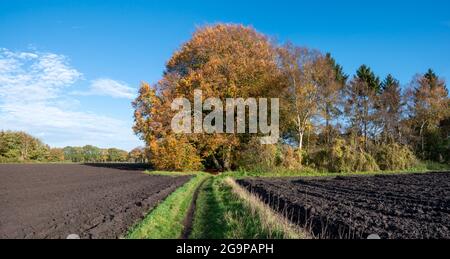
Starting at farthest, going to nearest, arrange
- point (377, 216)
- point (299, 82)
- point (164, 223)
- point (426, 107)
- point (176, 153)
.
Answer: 1. point (426, 107)
2. point (299, 82)
3. point (176, 153)
4. point (164, 223)
5. point (377, 216)

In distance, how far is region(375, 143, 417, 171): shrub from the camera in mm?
36906

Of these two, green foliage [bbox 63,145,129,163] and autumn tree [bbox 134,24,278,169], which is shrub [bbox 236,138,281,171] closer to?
autumn tree [bbox 134,24,278,169]

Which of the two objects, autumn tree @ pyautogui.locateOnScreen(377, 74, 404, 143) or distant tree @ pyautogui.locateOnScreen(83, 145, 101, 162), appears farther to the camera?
distant tree @ pyautogui.locateOnScreen(83, 145, 101, 162)

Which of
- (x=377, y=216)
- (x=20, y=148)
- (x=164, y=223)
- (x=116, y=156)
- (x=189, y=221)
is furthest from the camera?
(x=116, y=156)

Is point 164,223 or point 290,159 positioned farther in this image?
point 290,159

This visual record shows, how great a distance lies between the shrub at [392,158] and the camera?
36906 millimetres

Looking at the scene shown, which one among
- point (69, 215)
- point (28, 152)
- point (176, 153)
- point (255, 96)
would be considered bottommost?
point (69, 215)

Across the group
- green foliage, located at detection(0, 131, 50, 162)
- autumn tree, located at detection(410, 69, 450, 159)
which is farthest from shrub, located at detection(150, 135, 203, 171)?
green foliage, located at detection(0, 131, 50, 162)

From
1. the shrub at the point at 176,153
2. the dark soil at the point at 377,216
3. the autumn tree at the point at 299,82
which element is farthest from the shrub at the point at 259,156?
the dark soil at the point at 377,216

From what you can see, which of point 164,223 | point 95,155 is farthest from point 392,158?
point 95,155

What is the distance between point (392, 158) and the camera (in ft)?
121

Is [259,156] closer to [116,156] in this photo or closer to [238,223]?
[238,223]
